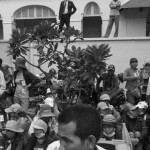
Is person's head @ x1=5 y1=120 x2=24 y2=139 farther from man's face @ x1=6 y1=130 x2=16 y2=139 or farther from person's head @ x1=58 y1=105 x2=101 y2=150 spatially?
person's head @ x1=58 y1=105 x2=101 y2=150

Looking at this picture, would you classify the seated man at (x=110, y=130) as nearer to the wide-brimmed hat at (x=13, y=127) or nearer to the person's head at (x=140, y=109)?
the wide-brimmed hat at (x=13, y=127)

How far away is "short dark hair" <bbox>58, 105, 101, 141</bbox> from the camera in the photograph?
5.92 ft

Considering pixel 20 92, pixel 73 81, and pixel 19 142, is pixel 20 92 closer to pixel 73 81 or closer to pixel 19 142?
pixel 73 81

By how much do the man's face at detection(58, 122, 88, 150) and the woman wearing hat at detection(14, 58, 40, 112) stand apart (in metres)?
4.88

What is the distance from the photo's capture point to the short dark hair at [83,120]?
71.0 inches

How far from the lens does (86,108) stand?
1.89 metres

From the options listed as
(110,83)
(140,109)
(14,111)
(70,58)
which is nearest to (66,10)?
→ (110,83)

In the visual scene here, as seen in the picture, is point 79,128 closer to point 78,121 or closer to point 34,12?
point 78,121

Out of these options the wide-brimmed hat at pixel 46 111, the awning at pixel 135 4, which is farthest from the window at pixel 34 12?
the wide-brimmed hat at pixel 46 111

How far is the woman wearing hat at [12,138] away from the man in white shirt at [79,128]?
113 inches

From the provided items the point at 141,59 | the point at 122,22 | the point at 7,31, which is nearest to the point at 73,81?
the point at 141,59

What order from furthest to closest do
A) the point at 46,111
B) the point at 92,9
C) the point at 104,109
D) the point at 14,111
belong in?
the point at 92,9 < the point at 104,109 < the point at 14,111 < the point at 46,111

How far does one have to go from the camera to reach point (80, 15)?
46.8 feet

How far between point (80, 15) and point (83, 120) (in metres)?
12.8
